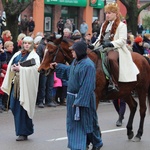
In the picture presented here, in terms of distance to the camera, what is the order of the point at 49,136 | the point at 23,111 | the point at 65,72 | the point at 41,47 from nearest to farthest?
the point at 65,72, the point at 23,111, the point at 49,136, the point at 41,47

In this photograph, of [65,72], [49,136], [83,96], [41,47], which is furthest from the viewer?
[41,47]

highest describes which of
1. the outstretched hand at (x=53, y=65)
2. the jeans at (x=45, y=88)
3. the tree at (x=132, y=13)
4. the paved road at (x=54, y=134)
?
the tree at (x=132, y=13)

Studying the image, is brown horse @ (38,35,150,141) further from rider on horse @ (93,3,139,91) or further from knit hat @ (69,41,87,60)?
knit hat @ (69,41,87,60)

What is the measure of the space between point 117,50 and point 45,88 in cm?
565

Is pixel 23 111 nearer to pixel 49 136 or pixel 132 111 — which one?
pixel 49 136

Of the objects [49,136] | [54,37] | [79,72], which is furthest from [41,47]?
[79,72]

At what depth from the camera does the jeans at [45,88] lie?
1558 centimetres

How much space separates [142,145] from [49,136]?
1.93 meters

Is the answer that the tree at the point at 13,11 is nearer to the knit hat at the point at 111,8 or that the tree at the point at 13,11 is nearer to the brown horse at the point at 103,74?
the brown horse at the point at 103,74

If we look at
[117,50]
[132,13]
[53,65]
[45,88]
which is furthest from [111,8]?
[132,13]

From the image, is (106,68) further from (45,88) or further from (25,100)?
(45,88)

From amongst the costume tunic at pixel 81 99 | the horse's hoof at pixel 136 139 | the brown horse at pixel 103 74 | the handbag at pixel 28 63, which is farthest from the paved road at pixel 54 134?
the costume tunic at pixel 81 99

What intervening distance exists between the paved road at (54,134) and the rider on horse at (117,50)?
119 cm

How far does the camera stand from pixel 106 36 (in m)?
10.7
